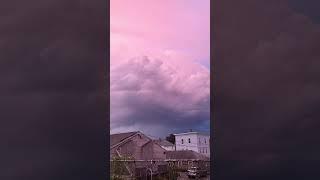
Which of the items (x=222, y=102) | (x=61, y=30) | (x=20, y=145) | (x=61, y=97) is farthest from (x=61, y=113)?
(x=222, y=102)

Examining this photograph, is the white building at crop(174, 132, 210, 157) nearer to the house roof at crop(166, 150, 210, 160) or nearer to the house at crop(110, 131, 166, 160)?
the house roof at crop(166, 150, 210, 160)

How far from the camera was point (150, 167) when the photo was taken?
10.0m

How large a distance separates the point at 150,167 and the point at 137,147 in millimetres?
524

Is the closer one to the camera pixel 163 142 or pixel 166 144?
pixel 163 142

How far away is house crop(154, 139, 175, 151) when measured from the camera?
32.5 feet

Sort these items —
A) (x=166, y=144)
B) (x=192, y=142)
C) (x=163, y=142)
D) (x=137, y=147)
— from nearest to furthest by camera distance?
(x=192, y=142) → (x=163, y=142) → (x=166, y=144) → (x=137, y=147)

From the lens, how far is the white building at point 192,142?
9.32 meters

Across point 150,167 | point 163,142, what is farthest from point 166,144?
point 150,167

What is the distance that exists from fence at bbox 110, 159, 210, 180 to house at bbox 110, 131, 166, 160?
170 millimetres

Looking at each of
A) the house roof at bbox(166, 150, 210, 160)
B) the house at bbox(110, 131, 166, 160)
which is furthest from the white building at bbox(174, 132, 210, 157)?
the house at bbox(110, 131, 166, 160)

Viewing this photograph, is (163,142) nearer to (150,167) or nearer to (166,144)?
(166,144)

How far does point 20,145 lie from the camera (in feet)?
18.0

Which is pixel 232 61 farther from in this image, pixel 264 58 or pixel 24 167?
pixel 24 167

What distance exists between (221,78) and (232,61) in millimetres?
231
